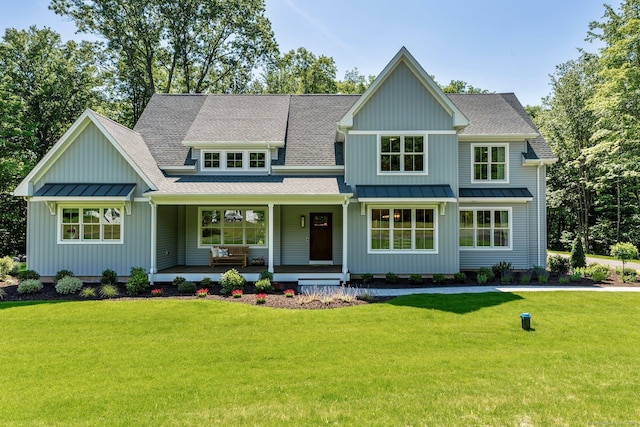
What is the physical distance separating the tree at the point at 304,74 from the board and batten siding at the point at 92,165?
24896mm

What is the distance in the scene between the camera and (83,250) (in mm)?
13953

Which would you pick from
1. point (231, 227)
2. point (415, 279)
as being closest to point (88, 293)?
point (231, 227)

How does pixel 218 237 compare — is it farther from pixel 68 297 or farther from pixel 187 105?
pixel 187 105

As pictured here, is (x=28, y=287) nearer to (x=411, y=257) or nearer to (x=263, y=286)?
(x=263, y=286)

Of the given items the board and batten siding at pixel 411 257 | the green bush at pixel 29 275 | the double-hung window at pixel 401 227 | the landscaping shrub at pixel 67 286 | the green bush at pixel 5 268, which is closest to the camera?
the landscaping shrub at pixel 67 286

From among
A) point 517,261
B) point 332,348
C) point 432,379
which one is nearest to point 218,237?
point 332,348

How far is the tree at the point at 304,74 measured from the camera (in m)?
37.1

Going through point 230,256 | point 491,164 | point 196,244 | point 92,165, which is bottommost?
point 230,256

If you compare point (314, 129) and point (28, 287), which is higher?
point (314, 129)

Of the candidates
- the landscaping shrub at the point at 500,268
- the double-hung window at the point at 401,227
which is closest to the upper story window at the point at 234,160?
the double-hung window at the point at 401,227

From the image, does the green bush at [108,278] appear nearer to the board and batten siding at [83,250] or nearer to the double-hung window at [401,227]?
the board and batten siding at [83,250]

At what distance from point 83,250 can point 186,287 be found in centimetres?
498

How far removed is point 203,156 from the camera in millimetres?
16312

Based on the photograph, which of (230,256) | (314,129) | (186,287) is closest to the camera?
(186,287)
